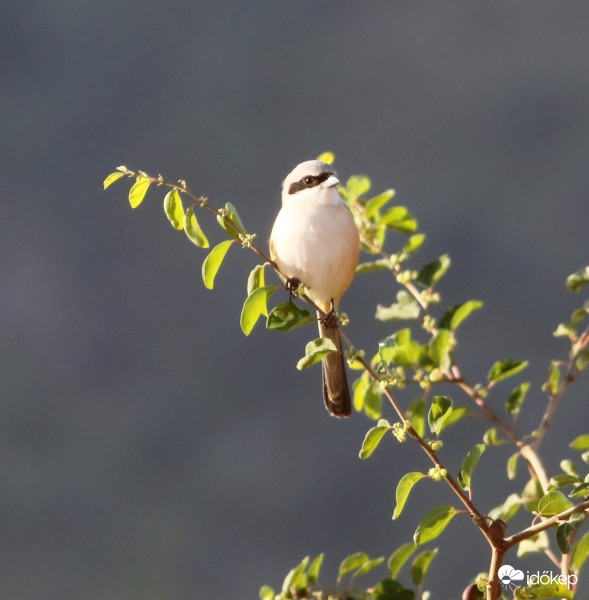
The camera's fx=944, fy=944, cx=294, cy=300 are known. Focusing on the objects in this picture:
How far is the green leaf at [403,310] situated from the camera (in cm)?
171

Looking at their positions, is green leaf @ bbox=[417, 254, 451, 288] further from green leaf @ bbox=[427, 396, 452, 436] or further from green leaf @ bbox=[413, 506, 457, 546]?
green leaf @ bbox=[413, 506, 457, 546]

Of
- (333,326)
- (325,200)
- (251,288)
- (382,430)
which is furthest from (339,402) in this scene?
(382,430)

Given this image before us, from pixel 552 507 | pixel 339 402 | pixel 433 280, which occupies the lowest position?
pixel 552 507

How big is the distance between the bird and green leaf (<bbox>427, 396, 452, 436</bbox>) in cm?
50

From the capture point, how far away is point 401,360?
5.28ft

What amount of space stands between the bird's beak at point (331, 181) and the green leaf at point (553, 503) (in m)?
0.79

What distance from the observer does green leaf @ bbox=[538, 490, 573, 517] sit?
114 cm

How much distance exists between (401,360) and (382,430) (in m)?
0.45

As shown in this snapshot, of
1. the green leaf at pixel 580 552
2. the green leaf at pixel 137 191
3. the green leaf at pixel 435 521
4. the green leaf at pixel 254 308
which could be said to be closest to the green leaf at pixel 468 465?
the green leaf at pixel 435 521

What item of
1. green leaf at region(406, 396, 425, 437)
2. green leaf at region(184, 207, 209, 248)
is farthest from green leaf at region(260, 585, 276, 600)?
green leaf at region(184, 207, 209, 248)

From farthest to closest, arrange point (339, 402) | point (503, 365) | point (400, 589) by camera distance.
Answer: point (339, 402) < point (503, 365) < point (400, 589)

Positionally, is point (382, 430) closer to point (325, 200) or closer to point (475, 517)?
point (475, 517)

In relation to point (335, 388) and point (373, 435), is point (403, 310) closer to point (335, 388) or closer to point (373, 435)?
point (335, 388)

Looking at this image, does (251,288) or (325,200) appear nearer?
(251,288)
